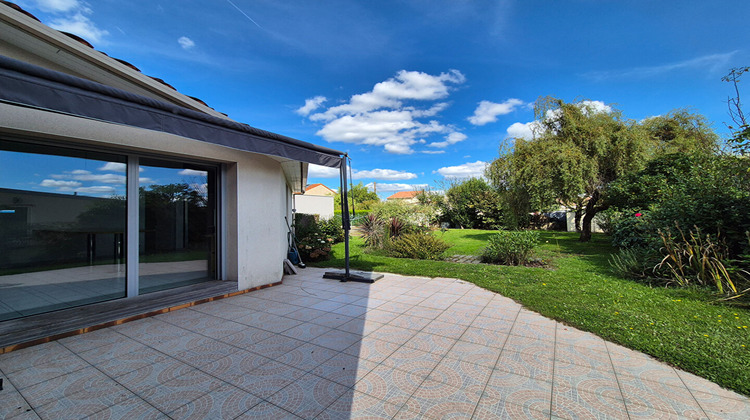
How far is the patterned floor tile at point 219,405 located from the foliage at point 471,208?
20.7 metres

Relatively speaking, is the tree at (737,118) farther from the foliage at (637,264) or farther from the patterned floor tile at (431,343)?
the patterned floor tile at (431,343)

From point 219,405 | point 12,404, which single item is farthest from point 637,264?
point 12,404

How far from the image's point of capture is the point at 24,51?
10.8 ft

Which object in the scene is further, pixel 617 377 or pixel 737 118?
pixel 737 118

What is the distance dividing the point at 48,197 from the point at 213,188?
6.61 ft

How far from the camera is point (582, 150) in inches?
423

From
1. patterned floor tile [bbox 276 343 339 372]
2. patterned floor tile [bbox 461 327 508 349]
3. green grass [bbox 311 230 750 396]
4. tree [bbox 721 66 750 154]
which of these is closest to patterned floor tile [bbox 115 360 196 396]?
patterned floor tile [bbox 276 343 339 372]

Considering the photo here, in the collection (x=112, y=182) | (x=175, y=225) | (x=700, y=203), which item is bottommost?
(x=175, y=225)

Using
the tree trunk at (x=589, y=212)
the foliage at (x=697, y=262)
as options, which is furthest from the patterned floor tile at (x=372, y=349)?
the tree trunk at (x=589, y=212)

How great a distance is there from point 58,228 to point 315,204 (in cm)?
2280

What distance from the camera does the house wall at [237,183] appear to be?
12.1 ft

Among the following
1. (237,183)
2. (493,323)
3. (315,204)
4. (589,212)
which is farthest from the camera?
(315,204)

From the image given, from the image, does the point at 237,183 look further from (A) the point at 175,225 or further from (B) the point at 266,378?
(B) the point at 266,378

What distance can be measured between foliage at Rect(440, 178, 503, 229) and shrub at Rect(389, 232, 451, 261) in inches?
512
